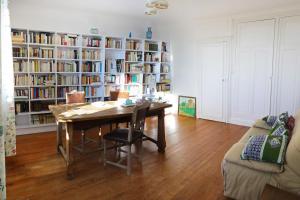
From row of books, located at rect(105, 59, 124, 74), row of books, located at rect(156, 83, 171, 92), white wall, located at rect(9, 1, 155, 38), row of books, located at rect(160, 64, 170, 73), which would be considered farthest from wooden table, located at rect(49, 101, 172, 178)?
row of books, located at rect(160, 64, 170, 73)

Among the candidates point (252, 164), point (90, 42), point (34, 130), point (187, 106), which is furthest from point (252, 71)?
point (34, 130)

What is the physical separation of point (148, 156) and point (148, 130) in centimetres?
151

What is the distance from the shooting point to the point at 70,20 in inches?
216

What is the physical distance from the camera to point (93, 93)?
18.7 feet

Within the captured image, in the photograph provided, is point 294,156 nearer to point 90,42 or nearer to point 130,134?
point 130,134

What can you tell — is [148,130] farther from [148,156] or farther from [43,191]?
[43,191]

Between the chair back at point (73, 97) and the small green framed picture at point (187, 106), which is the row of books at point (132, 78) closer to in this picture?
the small green framed picture at point (187, 106)

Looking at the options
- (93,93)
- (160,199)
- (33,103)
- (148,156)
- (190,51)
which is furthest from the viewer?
(190,51)

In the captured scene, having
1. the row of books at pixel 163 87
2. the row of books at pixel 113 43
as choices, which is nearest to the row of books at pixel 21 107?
the row of books at pixel 113 43

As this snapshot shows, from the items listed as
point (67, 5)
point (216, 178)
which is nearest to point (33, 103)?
point (67, 5)

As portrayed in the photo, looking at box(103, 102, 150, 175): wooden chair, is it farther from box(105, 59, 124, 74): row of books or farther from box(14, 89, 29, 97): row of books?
box(105, 59, 124, 74): row of books

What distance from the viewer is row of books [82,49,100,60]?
546cm

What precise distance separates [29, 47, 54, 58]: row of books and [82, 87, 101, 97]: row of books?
104cm

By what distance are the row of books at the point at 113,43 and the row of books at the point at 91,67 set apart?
0.50m
